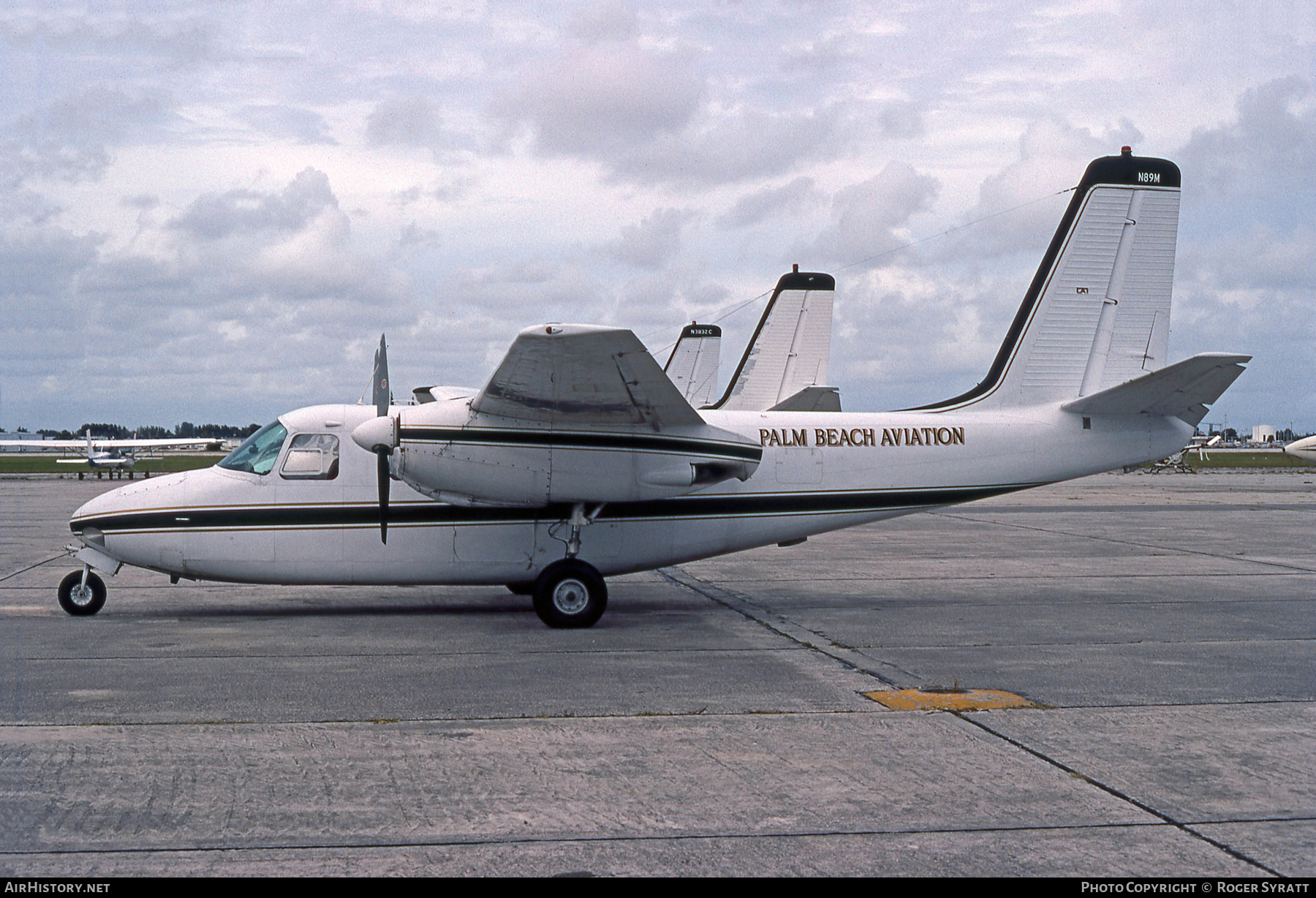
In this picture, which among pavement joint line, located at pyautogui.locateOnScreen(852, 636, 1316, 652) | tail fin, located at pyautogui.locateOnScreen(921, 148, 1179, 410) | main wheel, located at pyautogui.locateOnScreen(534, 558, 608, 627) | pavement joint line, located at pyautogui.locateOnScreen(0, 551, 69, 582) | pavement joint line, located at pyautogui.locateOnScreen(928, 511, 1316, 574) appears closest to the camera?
pavement joint line, located at pyautogui.locateOnScreen(852, 636, 1316, 652)

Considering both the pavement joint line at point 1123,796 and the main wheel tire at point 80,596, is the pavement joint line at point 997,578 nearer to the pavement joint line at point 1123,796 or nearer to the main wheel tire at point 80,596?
the main wheel tire at point 80,596

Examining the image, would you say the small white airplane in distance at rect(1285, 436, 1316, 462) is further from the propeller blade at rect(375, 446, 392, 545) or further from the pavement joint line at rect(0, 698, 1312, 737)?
the propeller blade at rect(375, 446, 392, 545)

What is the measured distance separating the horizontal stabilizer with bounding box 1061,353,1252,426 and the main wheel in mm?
6476

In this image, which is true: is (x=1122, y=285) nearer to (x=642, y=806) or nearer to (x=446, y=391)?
(x=446, y=391)

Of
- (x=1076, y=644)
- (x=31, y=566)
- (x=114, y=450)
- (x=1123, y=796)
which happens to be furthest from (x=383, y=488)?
(x=114, y=450)

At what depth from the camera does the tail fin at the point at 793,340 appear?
88.3 ft

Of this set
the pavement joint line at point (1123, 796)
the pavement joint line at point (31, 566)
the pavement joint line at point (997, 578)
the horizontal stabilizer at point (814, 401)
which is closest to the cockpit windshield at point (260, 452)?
the pavement joint line at point (31, 566)

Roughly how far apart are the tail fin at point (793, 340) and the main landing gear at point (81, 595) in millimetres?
16927

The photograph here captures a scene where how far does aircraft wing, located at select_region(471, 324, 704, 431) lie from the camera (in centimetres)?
1067

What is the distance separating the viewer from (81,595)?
12.9 metres

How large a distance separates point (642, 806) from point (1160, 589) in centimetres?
1196

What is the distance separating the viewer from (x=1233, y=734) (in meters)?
7.43

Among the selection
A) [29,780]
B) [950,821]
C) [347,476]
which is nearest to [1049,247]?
[347,476]

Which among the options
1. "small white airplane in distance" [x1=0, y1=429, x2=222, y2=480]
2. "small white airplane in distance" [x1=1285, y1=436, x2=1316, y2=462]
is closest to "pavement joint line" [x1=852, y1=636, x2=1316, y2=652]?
"small white airplane in distance" [x1=1285, y1=436, x2=1316, y2=462]
